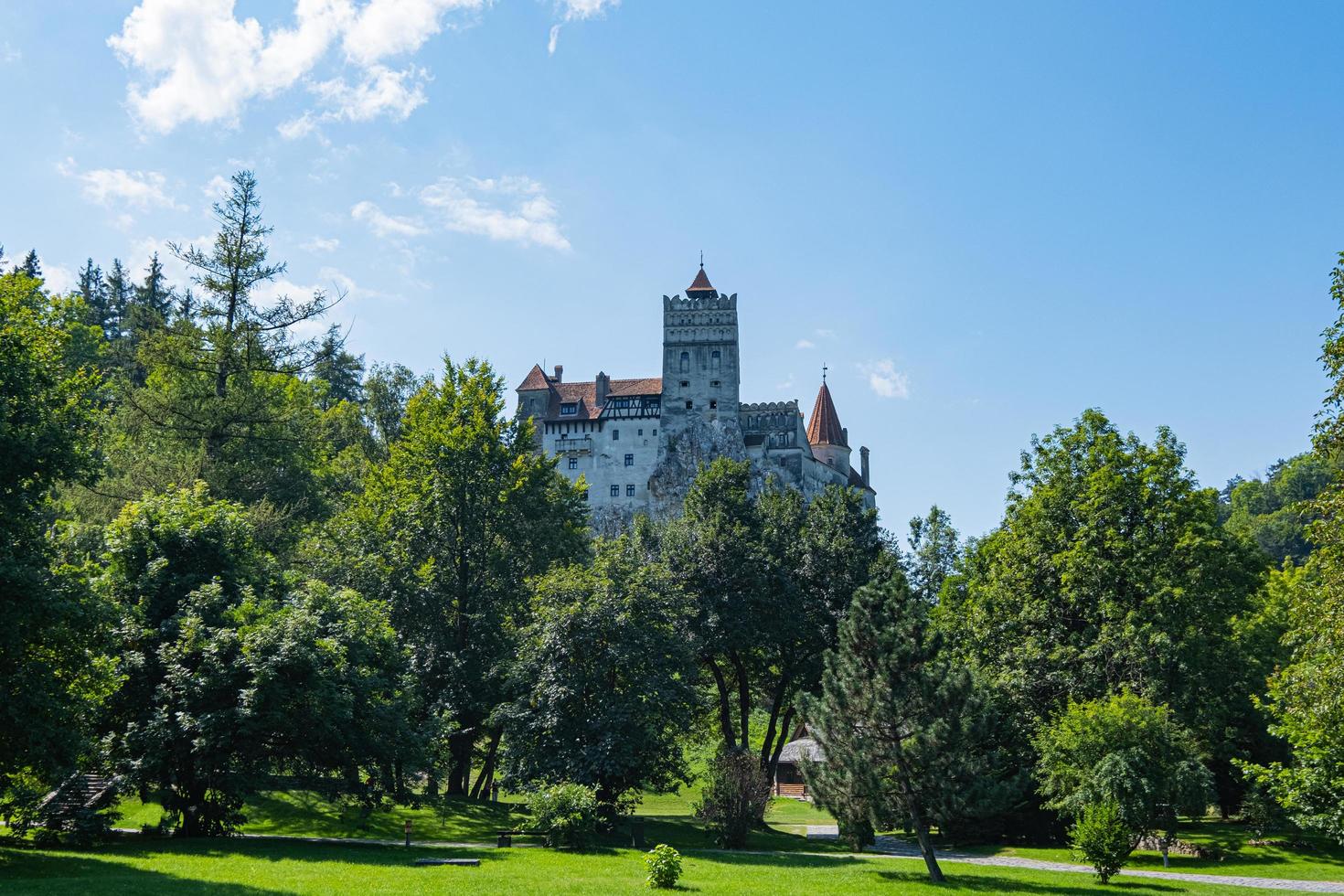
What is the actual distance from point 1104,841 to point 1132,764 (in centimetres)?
415

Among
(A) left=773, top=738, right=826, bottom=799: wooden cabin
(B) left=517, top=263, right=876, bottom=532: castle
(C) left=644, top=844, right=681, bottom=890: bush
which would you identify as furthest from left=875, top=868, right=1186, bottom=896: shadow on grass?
(B) left=517, top=263, right=876, bottom=532: castle

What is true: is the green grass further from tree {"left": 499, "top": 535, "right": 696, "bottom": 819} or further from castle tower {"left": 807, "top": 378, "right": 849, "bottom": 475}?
castle tower {"left": 807, "top": 378, "right": 849, "bottom": 475}

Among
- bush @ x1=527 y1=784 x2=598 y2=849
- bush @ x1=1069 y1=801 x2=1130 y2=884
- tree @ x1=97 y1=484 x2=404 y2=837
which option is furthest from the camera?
bush @ x1=527 y1=784 x2=598 y2=849

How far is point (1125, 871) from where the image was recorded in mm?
26516

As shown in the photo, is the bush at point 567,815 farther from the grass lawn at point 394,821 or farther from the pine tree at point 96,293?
the pine tree at point 96,293

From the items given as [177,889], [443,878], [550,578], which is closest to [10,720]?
[177,889]

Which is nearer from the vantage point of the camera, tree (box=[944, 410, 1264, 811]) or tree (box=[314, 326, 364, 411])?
tree (box=[944, 410, 1264, 811])

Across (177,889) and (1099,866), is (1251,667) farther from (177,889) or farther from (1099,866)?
(177,889)

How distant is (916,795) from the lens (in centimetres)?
2366

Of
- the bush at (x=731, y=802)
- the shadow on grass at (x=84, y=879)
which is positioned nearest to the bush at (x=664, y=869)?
the shadow on grass at (x=84, y=879)

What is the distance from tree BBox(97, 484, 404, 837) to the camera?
2298cm

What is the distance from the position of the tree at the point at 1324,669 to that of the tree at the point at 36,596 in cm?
2476

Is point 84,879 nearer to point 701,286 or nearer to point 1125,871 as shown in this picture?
point 1125,871

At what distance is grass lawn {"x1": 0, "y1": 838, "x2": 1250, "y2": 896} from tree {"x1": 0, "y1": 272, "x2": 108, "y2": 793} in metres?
2.45
